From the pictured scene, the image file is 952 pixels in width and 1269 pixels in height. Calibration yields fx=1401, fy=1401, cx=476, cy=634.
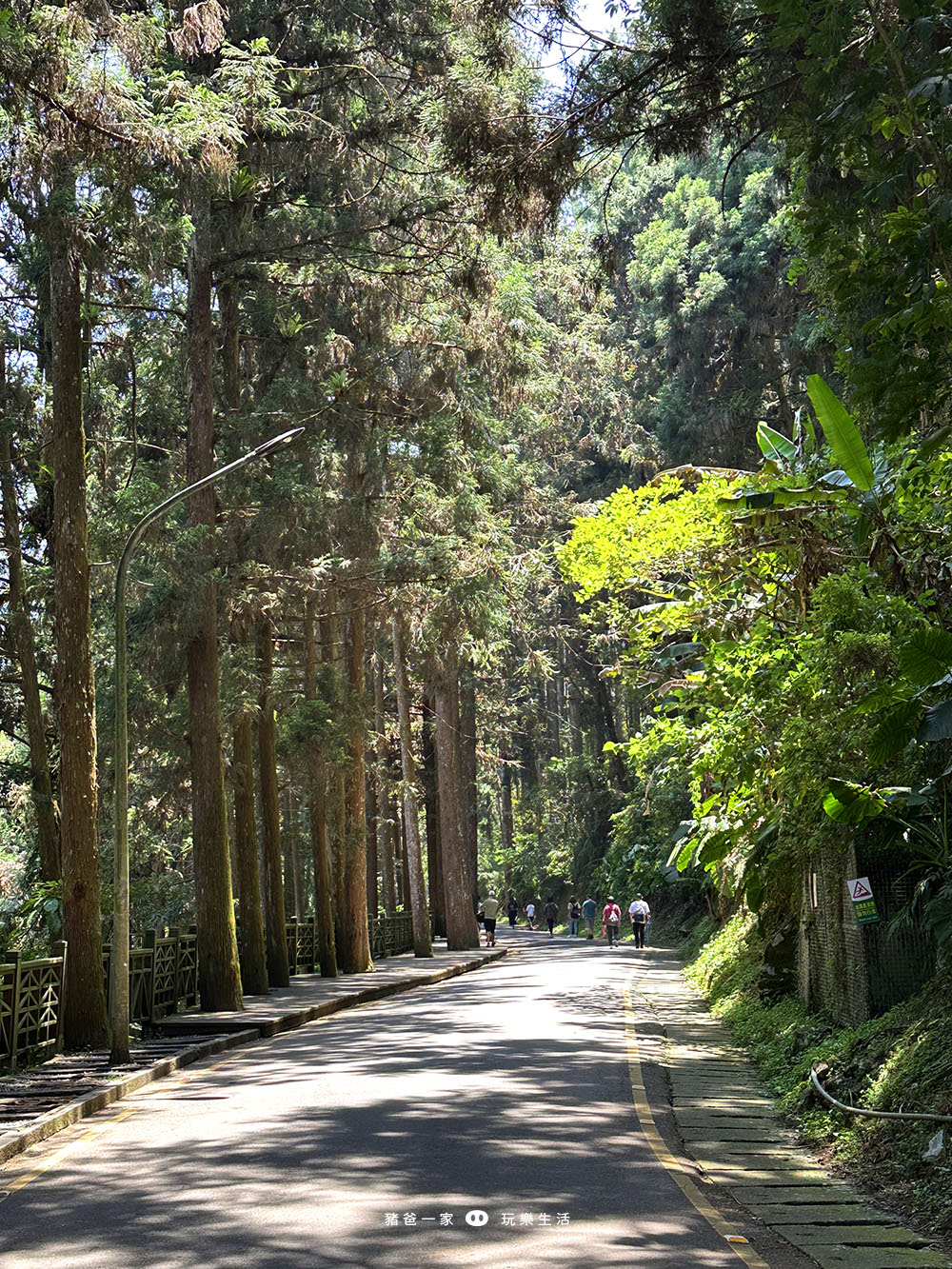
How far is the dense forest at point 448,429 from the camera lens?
11922mm

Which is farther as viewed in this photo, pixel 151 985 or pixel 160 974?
pixel 160 974

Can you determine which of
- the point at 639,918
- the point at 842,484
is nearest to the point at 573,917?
the point at 639,918

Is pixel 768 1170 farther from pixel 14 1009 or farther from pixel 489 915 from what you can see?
pixel 489 915

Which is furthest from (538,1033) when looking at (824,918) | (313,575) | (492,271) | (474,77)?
(492,271)

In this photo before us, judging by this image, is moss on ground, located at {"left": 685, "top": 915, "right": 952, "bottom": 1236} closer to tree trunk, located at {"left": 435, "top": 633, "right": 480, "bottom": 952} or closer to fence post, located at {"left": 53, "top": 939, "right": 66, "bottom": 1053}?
fence post, located at {"left": 53, "top": 939, "right": 66, "bottom": 1053}

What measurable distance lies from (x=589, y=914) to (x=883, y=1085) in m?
47.2

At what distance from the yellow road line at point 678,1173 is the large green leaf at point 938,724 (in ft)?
10.2

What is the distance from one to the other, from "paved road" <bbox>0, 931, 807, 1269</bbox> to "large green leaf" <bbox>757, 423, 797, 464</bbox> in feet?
23.6

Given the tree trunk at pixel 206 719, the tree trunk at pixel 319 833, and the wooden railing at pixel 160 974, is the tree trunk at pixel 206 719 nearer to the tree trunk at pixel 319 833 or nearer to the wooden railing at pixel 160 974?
the wooden railing at pixel 160 974

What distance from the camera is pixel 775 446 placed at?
1683cm

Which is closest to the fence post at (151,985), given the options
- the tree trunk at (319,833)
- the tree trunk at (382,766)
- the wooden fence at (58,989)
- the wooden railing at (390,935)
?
the wooden fence at (58,989)

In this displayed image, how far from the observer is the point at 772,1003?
61.1 ft

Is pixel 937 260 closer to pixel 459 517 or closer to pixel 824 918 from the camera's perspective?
pixel 824 918

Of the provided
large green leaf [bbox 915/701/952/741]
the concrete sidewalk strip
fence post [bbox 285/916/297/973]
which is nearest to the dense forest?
large green leaf [bbox 915/701/952/741]
